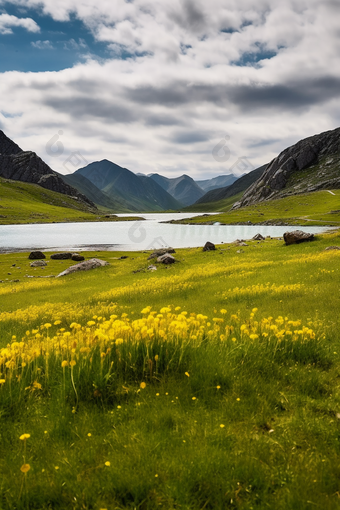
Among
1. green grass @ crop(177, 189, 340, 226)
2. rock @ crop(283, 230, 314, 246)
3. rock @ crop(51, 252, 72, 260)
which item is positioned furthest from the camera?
green grass @ crop(177, 189, 340, 226)

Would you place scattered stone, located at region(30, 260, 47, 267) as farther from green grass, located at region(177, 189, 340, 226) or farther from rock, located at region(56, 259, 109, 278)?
green grass, located at region(177, 189, 340, 226)

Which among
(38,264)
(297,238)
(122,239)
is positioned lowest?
(38,264)

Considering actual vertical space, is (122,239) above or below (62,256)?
above

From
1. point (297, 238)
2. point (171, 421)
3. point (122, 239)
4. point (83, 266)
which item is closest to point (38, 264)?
point (83, 266)

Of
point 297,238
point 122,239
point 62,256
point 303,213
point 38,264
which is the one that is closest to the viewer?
point 297,238

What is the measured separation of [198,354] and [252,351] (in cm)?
132

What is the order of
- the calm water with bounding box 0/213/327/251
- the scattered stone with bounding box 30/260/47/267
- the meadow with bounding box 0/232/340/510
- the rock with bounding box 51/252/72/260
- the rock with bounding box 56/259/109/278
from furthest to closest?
the calm water with bounding box 0/213/327/251
the rock with bounding box 51/252/72/260
the scattered stone with bounding box 30/260/47/267
the rock with bounding box 56/259/109/278
the meadow with bounding box 0/232/340/510

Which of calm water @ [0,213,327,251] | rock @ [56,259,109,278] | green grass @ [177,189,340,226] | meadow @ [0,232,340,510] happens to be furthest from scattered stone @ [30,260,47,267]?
green grass @ [177,189,340,226]

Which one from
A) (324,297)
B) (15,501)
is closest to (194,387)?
(15,501)

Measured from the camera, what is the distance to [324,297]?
14555 mm

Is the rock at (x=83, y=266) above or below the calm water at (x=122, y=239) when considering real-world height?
below

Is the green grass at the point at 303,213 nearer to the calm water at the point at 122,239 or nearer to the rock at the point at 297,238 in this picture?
the calm water at the point at 122,239

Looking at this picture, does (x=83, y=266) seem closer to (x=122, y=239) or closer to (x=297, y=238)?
(x=297, y=238)

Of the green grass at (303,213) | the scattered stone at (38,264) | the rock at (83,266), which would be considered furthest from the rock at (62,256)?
the green grass at (303,213)
